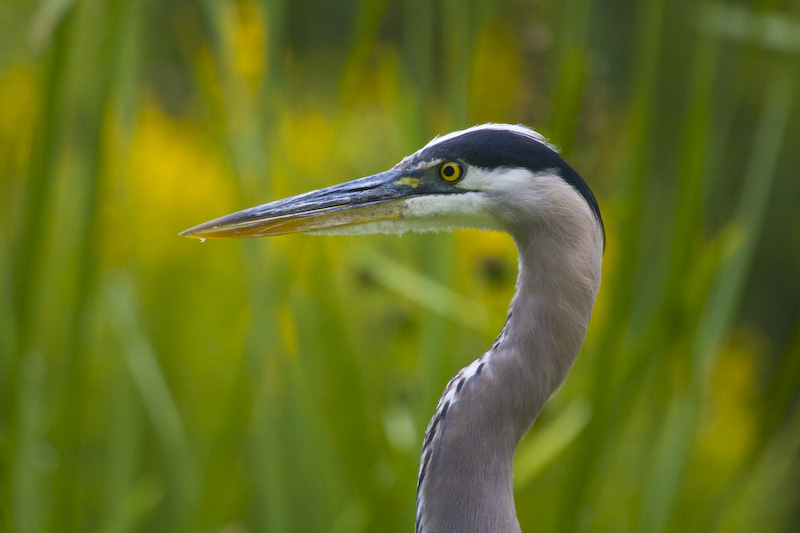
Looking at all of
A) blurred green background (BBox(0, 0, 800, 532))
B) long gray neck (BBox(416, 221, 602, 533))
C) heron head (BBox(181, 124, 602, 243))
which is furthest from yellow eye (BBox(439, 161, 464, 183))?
blurred green background (BBox(0, 0, 800, 532))

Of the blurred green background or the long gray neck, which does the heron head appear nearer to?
the long gray neck

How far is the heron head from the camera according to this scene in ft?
3.64

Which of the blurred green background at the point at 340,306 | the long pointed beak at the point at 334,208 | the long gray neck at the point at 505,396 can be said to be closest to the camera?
the long gray neck at the point at 505,396

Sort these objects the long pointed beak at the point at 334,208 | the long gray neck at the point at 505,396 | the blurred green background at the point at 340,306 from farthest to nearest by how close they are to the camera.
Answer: the blurred green background at the point at 340,306 < the long pointed beak at the point at 334,208 < the long gray neck at the point at 505,396

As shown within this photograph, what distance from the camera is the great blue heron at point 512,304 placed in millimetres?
1068

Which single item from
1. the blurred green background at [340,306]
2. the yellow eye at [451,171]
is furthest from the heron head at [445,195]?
the blurred green background at [340,306]

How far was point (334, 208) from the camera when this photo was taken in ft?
3.93

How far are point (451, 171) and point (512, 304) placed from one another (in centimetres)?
22

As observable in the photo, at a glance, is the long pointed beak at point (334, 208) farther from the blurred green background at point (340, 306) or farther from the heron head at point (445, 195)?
the blurred green background at point (340, 306)

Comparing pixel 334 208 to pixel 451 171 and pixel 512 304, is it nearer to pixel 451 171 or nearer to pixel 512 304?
pixel 451 171

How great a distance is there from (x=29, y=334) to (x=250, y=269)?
457 millimetres

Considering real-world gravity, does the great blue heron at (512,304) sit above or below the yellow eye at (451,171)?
below

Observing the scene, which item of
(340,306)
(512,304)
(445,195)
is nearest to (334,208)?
(445,195)

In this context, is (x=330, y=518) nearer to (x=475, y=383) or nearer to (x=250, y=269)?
(x=250, y=269)
